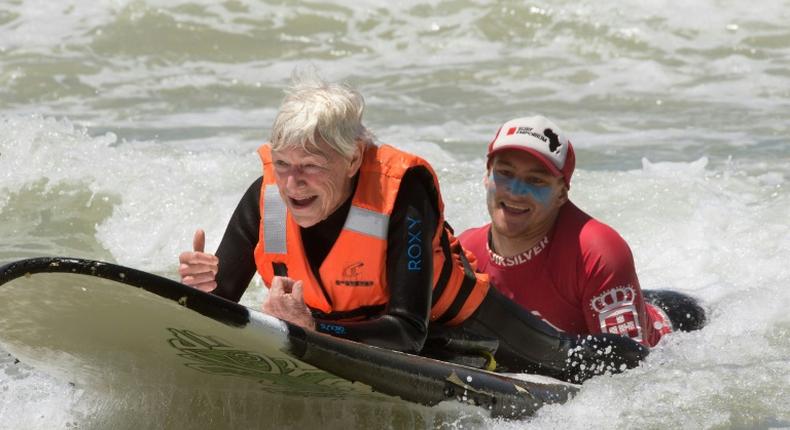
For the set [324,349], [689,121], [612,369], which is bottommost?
[689,121]

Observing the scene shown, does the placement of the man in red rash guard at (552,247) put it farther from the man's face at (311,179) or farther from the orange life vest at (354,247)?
the man's face at (311,179)

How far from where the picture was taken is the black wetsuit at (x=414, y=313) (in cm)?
364

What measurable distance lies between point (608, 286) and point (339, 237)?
1.31 metres

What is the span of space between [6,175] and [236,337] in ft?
18.1

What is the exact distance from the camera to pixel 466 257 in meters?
4.17

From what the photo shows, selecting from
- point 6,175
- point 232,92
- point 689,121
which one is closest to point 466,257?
point 6,175

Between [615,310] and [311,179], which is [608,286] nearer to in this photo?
[615,310]

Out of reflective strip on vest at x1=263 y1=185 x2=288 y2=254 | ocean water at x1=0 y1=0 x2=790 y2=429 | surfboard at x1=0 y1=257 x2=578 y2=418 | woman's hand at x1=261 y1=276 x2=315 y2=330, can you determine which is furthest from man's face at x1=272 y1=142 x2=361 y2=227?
ocean water at x1=0 y1=0 x2=790 y2=429

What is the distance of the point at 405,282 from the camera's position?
362 centimetres

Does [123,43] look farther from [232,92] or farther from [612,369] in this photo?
[612,369]

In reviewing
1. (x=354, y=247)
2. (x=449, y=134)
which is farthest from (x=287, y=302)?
(x=449, y=134)

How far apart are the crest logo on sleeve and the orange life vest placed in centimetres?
92

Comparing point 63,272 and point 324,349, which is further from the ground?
point 63,272

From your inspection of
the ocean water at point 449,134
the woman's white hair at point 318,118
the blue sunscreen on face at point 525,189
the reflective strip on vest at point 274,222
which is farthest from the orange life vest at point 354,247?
the blue sunscreen on face at point 525,189
